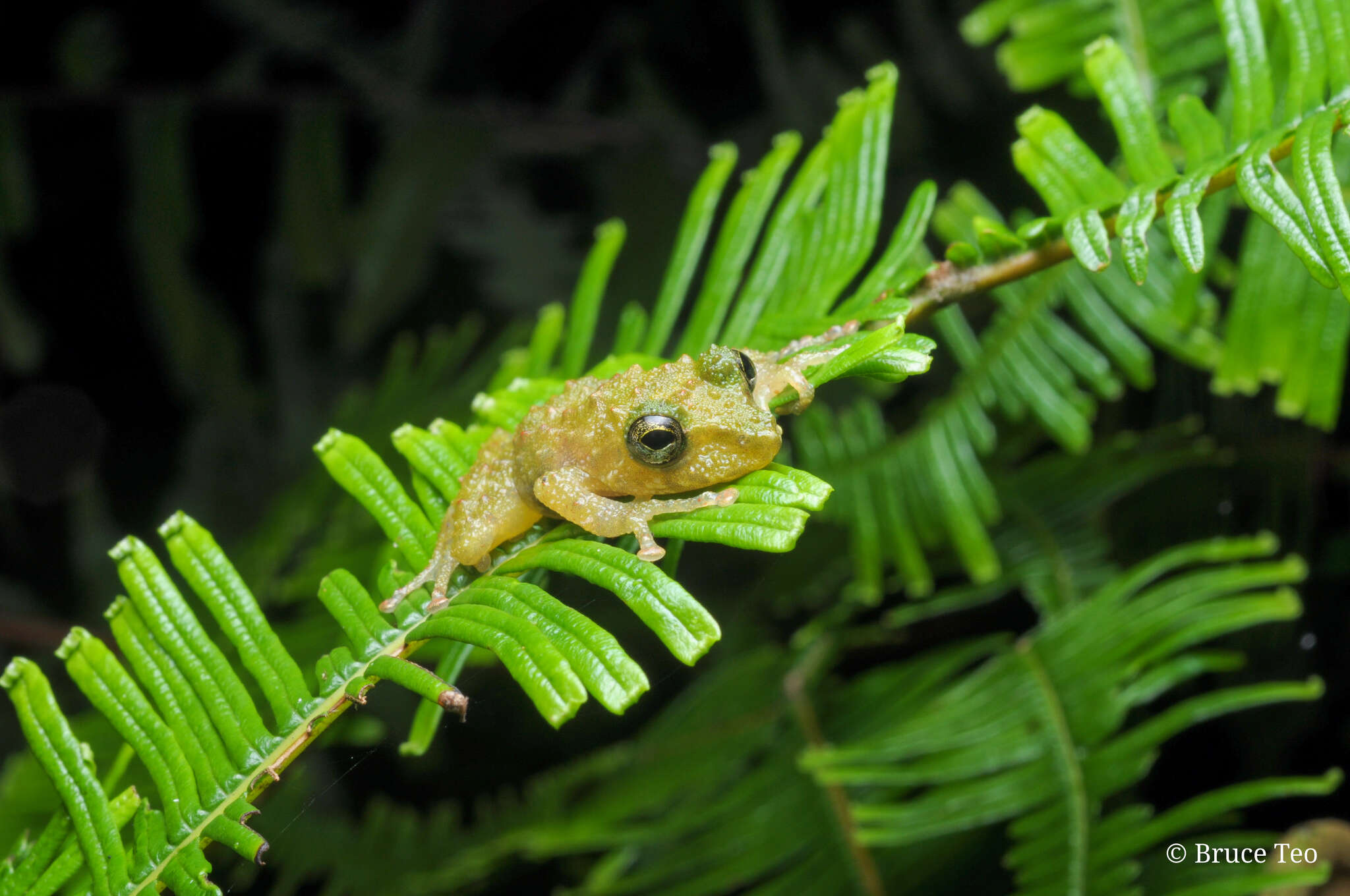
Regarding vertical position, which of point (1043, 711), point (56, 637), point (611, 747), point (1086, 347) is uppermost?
point (56, 637)

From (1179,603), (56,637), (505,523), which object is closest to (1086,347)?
(1179,603)

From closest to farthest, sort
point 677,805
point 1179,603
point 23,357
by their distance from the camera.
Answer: point 1179,603 < point 677,805 < point 23,357

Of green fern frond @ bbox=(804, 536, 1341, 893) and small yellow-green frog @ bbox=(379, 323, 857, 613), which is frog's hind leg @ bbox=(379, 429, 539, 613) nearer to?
small yellow-green frog @ bbox=(379, 323, 857, 613)

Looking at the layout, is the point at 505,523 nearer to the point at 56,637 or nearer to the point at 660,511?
the point at 660,511

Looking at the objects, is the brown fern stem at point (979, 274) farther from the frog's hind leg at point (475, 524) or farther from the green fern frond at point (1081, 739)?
the green fern frond at point (1081, 739)

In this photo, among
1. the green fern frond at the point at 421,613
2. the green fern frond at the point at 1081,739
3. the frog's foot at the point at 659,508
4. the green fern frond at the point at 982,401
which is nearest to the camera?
the green fern frond at the point at 421,613

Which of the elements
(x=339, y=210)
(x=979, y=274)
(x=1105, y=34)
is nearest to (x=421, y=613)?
(x=979, y=274)

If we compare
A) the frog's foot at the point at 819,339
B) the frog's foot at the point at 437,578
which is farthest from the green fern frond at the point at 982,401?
the frog's foot at the point at 437,578
